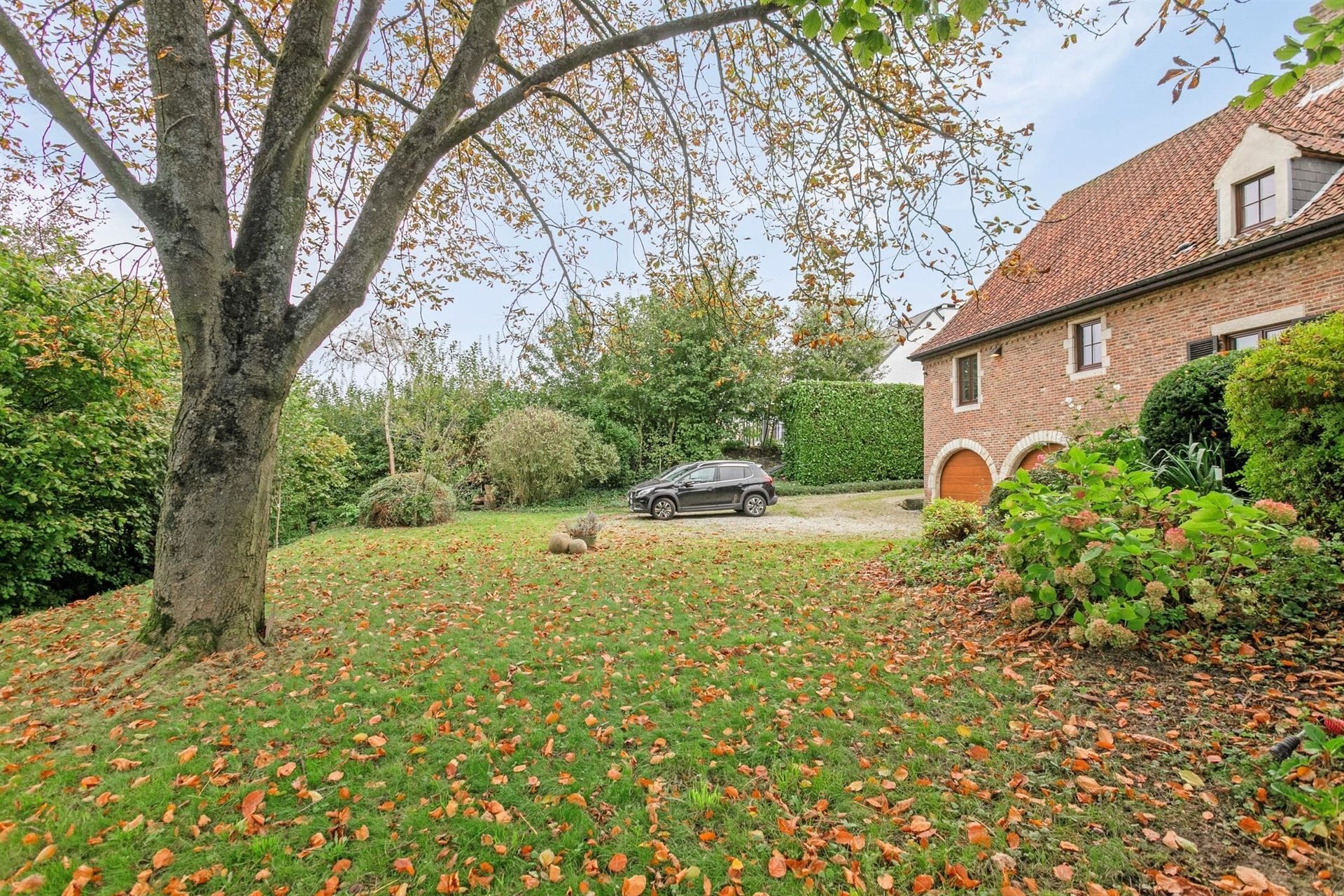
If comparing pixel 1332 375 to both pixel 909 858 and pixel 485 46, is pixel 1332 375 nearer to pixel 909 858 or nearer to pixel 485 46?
pixel 909 858

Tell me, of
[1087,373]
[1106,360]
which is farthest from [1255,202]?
[1087,373]

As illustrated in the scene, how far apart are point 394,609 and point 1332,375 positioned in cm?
748

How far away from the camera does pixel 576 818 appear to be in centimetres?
242

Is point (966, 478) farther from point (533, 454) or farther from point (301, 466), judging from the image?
point (301, 466)

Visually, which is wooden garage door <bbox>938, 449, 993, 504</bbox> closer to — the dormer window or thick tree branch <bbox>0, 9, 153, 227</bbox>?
the dormer window

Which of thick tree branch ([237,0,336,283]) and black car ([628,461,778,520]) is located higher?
thick tree branch ([237,0,336,283])

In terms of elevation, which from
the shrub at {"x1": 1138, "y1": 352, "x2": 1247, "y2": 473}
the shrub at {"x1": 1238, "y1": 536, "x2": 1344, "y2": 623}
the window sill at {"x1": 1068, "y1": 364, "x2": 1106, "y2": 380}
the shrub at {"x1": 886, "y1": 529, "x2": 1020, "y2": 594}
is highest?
the window sill at {"x1": 1068, "y1": 364, "x2": 1106, "y2": 380}

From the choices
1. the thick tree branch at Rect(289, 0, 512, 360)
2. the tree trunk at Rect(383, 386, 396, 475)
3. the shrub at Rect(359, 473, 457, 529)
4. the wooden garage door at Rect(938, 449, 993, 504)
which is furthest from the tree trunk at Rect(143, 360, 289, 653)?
the wooden garage door at Rect(938, 449, 993, 504)

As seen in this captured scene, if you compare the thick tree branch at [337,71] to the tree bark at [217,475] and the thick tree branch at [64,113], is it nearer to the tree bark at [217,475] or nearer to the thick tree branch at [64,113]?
the thick tree branch at [64,113]

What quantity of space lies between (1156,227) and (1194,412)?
6.17m

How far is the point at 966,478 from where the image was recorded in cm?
1315

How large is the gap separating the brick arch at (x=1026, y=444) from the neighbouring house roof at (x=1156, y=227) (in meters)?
2.20

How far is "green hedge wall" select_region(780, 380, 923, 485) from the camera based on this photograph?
64.8 ft

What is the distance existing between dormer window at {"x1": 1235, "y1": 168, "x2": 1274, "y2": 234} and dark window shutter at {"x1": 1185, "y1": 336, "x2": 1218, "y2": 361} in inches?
62.4
